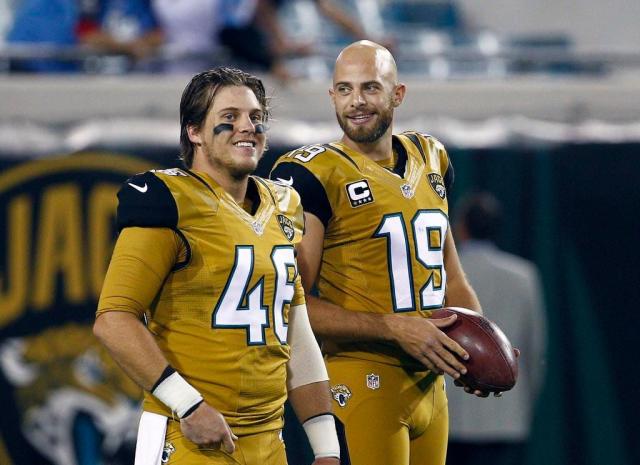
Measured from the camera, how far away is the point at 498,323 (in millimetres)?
5871

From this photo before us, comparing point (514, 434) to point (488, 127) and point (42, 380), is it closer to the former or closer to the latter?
point (488, 127)

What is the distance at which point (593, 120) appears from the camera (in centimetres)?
694

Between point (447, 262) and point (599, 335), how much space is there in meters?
2.91

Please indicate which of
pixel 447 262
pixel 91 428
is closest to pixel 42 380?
pixel 91 428

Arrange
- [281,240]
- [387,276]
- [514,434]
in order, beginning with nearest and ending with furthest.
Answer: [281,240] < [387,276] < [514,434]

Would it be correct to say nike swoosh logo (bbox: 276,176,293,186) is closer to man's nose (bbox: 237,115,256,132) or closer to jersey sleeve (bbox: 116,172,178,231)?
man's nose (bbox: 237,115,256,132)

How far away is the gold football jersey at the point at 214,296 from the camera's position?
307cm

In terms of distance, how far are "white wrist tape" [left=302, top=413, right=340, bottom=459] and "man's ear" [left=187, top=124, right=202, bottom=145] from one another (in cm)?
84

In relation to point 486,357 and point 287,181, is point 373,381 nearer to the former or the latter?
point 486,357

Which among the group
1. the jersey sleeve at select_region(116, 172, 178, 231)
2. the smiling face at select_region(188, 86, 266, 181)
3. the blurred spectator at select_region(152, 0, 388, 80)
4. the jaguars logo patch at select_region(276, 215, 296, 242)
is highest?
the blurred spectator at select_region(152, 0, 388, 80)

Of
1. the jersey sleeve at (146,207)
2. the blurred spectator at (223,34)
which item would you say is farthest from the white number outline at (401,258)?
the blurred spectator at (223,34)

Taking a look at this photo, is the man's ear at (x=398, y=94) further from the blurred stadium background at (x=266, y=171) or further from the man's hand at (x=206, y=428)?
the blurred stadium background at (x=266, y=171)

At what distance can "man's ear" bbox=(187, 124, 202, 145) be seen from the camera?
128 inches

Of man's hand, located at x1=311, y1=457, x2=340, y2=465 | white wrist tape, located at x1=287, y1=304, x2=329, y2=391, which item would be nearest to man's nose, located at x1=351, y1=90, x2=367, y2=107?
white wrist tape, located at x1=287, y1=304, x2=329, y2=391
